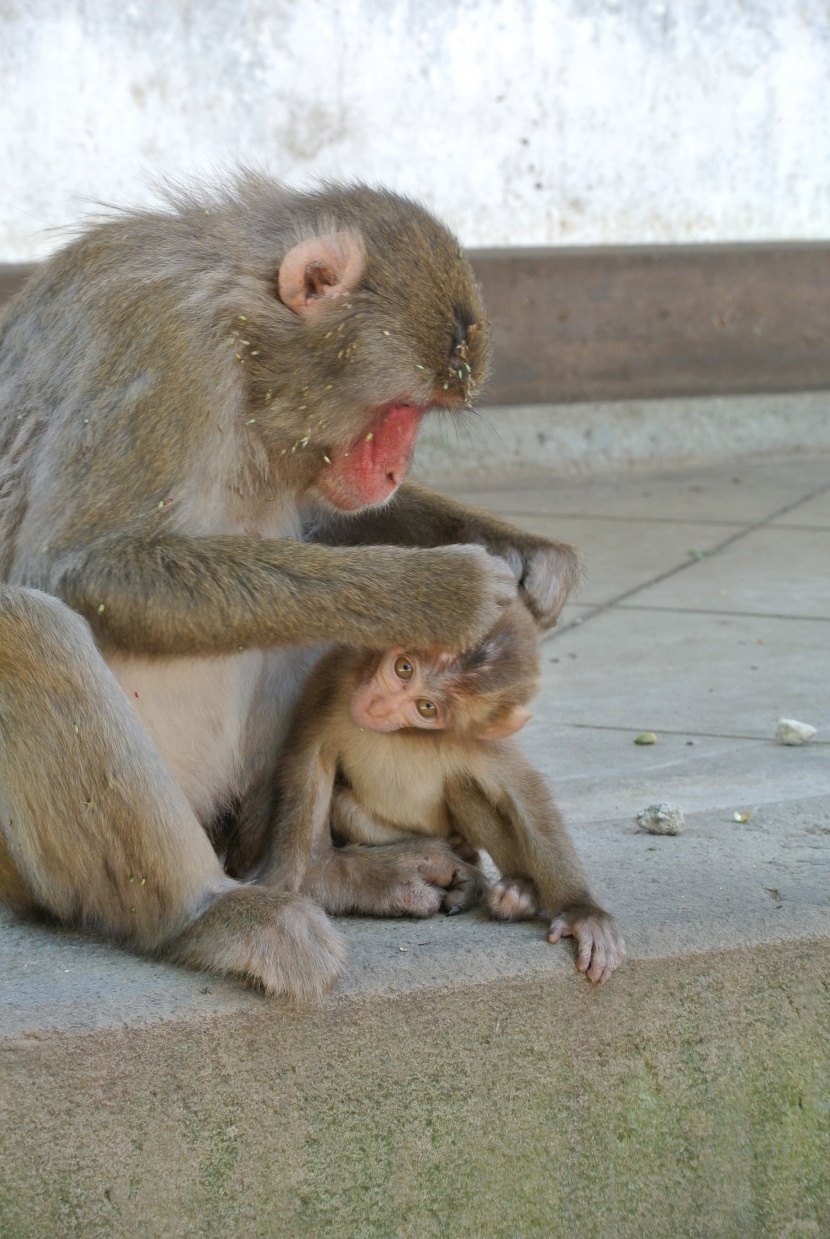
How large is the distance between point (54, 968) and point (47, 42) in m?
6.28

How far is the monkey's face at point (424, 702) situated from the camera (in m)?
3.79

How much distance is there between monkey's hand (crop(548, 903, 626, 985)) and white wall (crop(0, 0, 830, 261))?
216 inches

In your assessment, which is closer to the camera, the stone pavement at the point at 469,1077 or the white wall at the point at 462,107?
the stone pavement at the point at 469,1077

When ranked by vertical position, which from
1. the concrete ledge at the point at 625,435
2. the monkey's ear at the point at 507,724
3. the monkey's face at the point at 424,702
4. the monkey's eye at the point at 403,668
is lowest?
the concrete ledge at the point at 625,435

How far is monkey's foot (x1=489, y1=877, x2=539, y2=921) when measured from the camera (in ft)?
12.1

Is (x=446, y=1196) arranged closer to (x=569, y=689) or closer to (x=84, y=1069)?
(x=84, y=1069)

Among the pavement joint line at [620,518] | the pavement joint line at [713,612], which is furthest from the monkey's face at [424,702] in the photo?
the pavement joint line at [620,518]

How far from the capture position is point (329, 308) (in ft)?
12.0

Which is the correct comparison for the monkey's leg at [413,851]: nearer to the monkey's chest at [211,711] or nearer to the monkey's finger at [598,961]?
the monkey's chest at [211,711]

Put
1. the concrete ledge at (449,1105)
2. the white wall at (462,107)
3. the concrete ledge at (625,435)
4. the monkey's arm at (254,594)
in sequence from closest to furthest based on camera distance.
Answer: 1. the concrete ledge at (449,1105)
2. the monkey's arm at (254,594)
3. the white wall at (462,107)
4. the concrete ledge at (625,435)

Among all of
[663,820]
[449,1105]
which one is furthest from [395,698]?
[663,820]

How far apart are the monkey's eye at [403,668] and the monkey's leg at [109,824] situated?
0.60 metres

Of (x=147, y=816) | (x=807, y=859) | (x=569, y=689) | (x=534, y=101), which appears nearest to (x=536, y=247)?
(x=534, y=101)

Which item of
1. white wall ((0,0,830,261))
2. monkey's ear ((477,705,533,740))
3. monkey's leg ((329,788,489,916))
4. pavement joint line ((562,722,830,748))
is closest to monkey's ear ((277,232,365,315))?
monkey's ear ((477,705,533,740))
